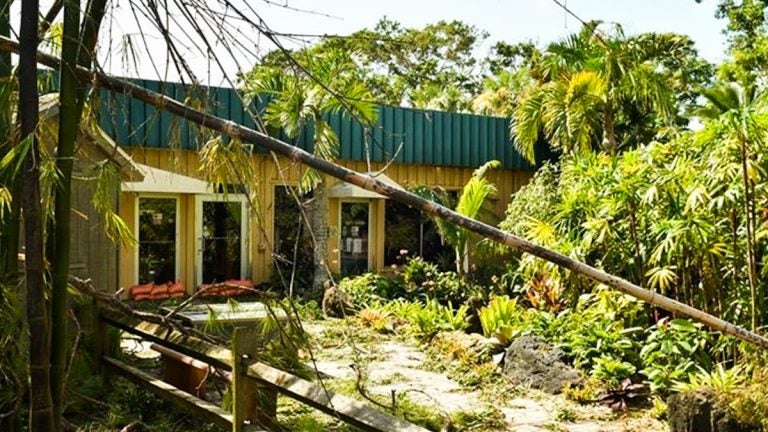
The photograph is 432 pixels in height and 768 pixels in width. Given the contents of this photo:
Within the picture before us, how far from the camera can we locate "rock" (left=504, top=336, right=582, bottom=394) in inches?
259

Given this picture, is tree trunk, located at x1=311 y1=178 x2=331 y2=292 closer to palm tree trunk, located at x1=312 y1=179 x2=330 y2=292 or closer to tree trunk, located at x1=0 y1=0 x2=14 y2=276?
palm tree trunk, located at x1=312 y1=179 x2=330 y2=292

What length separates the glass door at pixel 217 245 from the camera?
12914 millimetres

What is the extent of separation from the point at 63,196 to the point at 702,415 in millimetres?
4451

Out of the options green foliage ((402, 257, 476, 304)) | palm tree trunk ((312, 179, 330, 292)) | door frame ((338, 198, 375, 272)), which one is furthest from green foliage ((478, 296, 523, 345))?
door frame ((338, 198, 375, 272))

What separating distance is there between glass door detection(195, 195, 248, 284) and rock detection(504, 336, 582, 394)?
22.4 ft

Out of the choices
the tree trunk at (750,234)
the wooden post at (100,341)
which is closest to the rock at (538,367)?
the tree trunk at (750,234)

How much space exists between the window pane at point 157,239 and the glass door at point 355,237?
3.33 m

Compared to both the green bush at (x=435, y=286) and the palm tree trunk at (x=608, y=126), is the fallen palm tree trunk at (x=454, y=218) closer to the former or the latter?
the green bush at (x=435, y=286)

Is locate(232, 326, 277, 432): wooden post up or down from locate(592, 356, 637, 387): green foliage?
up

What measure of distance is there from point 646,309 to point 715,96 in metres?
2.48

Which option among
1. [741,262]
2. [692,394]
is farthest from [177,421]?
[741,262]

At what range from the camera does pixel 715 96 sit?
800 cm

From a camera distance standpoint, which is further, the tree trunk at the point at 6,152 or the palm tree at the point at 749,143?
the palm tree at the point at 749,143

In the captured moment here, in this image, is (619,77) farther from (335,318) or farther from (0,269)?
(0,269)
